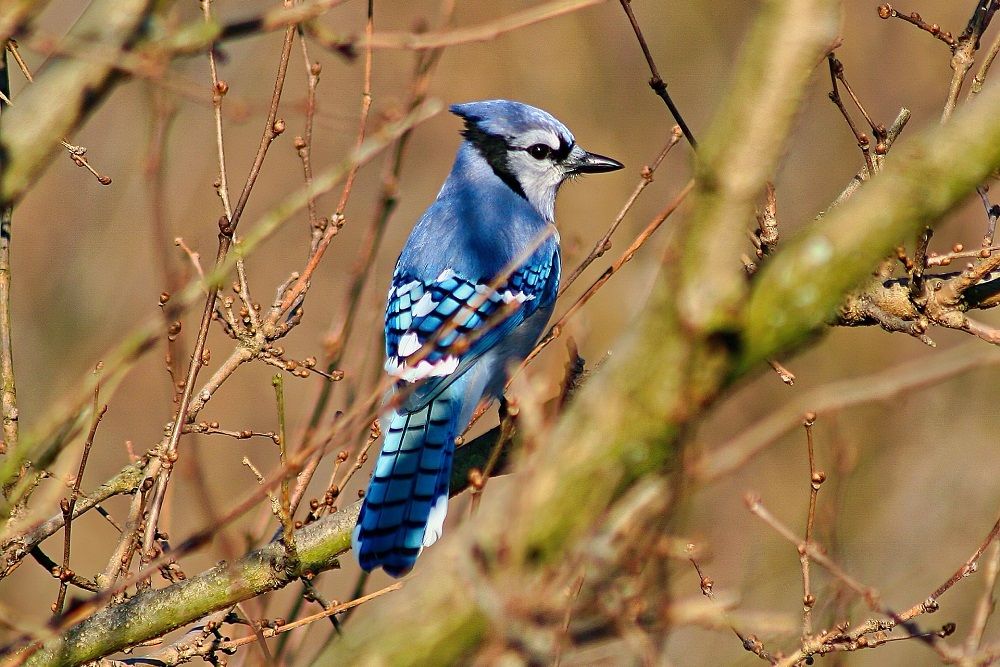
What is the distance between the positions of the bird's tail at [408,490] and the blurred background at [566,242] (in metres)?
2.13

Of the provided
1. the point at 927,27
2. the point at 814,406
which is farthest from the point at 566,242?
the point at 814,406

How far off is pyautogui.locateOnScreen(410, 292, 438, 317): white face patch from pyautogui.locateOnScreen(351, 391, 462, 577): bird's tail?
0.40 m

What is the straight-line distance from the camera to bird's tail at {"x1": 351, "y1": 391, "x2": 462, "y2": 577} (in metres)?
2.49

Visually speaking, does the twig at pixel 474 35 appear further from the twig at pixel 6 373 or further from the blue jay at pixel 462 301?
the twig at pixel 6 373

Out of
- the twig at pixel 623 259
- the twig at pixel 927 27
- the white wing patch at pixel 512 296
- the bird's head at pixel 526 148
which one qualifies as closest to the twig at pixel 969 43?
the twig at pixel 927 27

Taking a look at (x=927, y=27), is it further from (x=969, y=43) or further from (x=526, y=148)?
(x=526, y=148)

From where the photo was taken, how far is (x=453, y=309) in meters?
3.31

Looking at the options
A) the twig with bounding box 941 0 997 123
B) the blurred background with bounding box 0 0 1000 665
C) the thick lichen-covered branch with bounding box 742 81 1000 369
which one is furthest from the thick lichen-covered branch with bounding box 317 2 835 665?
the blurred background with bounding box 0 0 1000 665

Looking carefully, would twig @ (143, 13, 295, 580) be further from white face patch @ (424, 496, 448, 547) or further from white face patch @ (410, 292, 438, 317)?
white face patch @ (410, 292, 438, 317)

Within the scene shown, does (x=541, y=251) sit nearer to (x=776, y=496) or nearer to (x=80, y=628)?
(x=80, y=628)

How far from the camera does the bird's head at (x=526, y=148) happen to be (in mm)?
3988

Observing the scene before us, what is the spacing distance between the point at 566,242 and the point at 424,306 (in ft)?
6.35

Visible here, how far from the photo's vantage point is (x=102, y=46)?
1.47 m

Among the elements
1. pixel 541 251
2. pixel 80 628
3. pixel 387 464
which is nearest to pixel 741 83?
pixel 80 628
